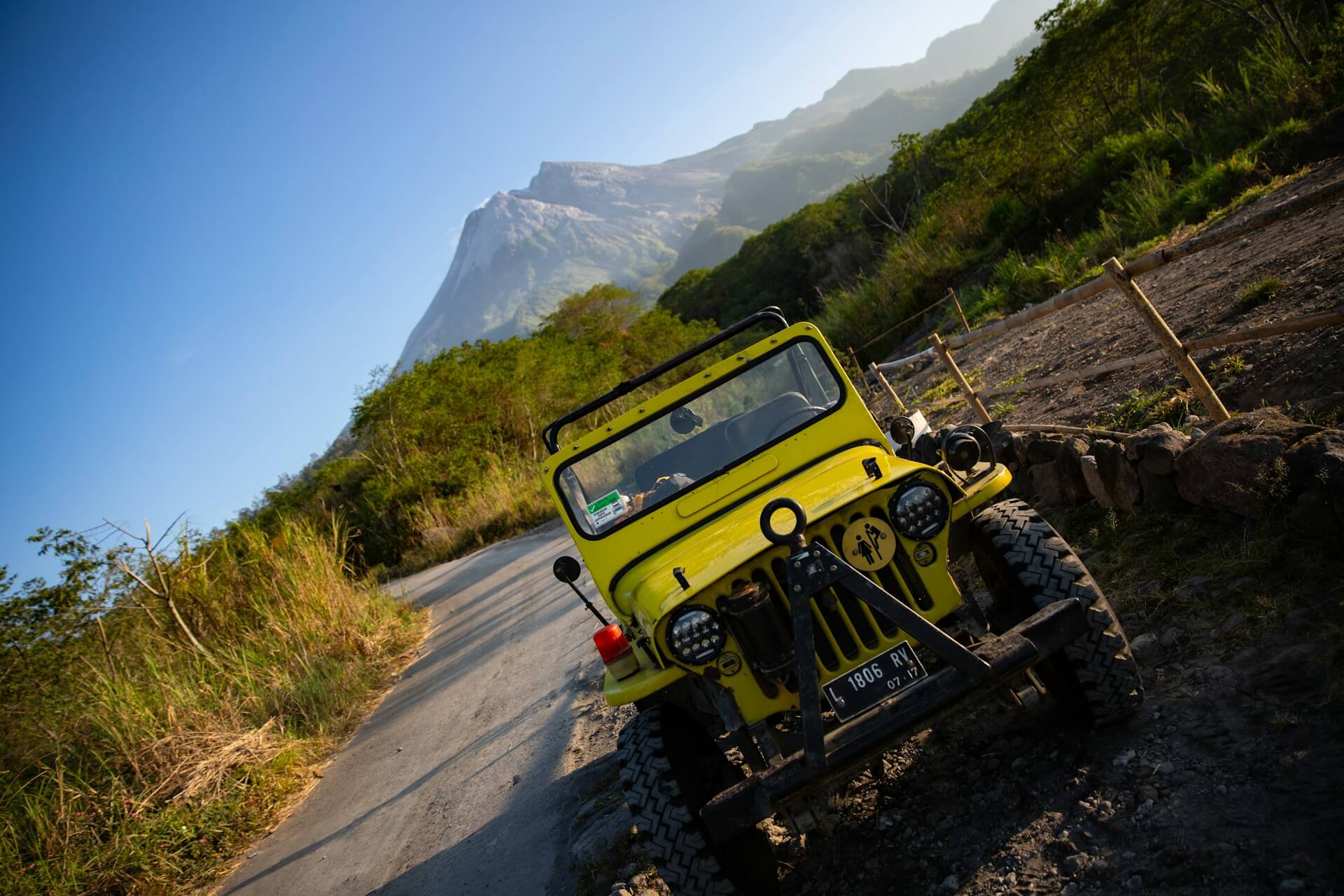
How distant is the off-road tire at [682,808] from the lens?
2.56 meters

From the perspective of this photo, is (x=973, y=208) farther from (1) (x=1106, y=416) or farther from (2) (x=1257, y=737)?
(2) (x=1257, y=737)

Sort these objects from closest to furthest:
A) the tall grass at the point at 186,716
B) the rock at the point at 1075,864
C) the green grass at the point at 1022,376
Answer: the rock at the point at 1075,864, the tall grass at the point at 186,716, the green grass at the point at 1022,376

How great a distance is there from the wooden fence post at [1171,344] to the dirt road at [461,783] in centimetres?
386

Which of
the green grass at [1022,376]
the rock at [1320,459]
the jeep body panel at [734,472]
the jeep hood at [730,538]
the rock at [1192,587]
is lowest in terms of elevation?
the rock at [1192,587]

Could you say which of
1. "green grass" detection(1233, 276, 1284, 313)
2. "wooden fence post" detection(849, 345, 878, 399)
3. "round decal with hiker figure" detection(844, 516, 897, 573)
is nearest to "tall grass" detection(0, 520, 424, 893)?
"round decal with hiker figure" detection(844, 516, 897, 573)

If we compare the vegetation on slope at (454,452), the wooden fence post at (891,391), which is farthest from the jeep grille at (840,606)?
the vegetation on slope at (454,452)

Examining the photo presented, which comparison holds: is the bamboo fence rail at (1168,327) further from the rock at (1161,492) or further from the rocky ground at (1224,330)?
the rock at (1161,492)

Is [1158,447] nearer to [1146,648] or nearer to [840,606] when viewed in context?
[1146,648]

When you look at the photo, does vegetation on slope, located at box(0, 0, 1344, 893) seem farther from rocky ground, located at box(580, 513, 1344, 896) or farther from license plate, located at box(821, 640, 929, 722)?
license plate, located at box(821, 640, 929, 722)

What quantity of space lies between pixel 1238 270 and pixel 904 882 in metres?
5.79

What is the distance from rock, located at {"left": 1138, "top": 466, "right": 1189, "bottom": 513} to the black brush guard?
157cm

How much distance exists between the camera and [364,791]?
579 centimetres

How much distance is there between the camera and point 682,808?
2.62 metres

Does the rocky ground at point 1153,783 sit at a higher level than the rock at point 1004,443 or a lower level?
lower
